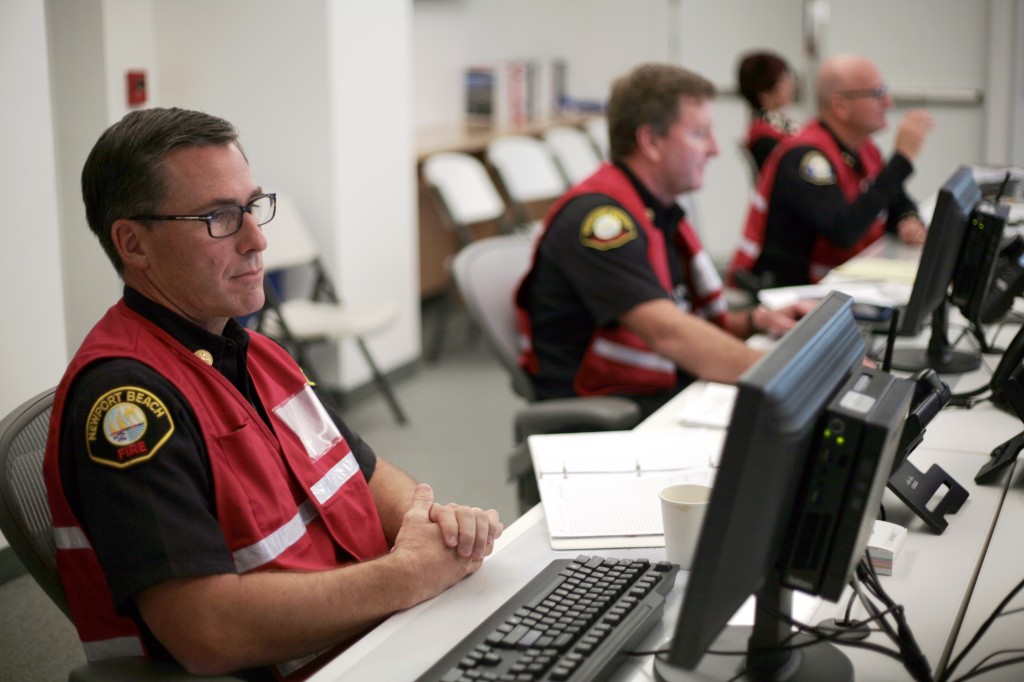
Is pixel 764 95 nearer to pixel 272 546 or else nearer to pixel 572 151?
pixel 572 151

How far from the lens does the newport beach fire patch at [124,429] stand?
3.82ft

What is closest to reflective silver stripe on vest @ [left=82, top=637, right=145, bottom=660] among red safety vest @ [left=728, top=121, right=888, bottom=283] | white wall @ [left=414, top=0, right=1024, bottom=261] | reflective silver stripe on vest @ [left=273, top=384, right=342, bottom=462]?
reflective silver stripe on vest @ [left=273, top=384, right=342, bottom=462]

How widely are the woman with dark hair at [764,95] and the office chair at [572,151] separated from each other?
1.11 metres

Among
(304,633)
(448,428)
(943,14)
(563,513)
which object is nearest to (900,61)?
(943,14)

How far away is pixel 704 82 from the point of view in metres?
2.61

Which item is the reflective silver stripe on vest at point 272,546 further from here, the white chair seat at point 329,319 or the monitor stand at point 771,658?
the white chair seat at point 329,319

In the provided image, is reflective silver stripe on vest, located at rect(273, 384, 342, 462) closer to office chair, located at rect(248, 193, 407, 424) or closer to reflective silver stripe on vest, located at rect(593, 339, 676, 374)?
reflective silver stripe on vest, located at rect(593, 339, 676, 374)

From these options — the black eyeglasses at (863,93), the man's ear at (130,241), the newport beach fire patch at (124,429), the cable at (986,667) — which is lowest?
the cable at (986,667)

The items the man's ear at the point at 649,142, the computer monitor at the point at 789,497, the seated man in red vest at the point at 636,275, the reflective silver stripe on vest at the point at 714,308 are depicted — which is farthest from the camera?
the reflective silver stripe on vest at the point at 714,308

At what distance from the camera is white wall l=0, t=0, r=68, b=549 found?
8.11 feet

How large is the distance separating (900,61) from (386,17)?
3609 mm

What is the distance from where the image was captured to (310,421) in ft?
4.95

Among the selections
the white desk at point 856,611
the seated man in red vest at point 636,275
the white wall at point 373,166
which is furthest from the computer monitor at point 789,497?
the white wall at point 373,166

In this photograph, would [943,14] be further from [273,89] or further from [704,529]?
[704,529]
